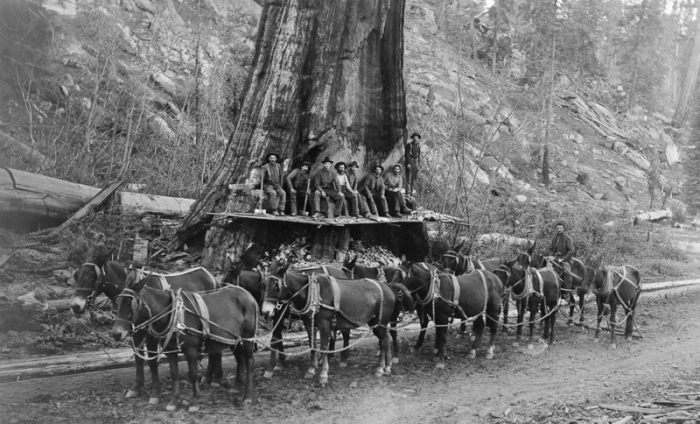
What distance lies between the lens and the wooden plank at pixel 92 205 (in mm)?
14086

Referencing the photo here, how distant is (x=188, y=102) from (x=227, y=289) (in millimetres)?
18495

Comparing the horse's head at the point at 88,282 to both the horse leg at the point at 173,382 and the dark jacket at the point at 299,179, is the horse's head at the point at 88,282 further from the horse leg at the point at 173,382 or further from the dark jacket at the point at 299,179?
the dark jacket at the point at 299,179

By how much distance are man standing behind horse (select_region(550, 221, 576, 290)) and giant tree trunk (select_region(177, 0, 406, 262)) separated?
17.8 feet

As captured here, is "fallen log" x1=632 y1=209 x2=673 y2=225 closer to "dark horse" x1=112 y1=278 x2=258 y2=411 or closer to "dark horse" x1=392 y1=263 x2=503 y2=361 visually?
"dark horse" x1=392 y1=263 x2=503 y2=361

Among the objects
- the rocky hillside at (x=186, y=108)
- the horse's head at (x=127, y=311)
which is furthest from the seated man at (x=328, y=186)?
the horse's head at (x=127, y=311)

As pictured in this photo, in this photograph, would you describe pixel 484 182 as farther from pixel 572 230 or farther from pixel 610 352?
pixel 610 352

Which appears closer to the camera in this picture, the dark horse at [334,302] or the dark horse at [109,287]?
the dark horse at [109,287]

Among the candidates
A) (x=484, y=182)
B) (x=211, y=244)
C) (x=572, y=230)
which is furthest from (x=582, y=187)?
(x=211, y=244)

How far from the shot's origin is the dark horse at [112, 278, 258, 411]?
295 inches

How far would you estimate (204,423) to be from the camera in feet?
25.1

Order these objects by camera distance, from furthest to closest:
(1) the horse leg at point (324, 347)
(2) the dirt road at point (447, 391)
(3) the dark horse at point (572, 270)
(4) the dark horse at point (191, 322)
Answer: (3) the dark horse at point (572, 270), (1) the horse leg at point (324, 347), (2) the dirt road at point (447, 391), (4) the dark horse at point (191, 322)

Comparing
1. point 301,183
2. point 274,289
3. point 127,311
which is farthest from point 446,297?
point 127,311

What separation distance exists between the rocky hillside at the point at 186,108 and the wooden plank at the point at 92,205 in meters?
2.53

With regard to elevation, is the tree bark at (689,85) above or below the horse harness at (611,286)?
A: above
